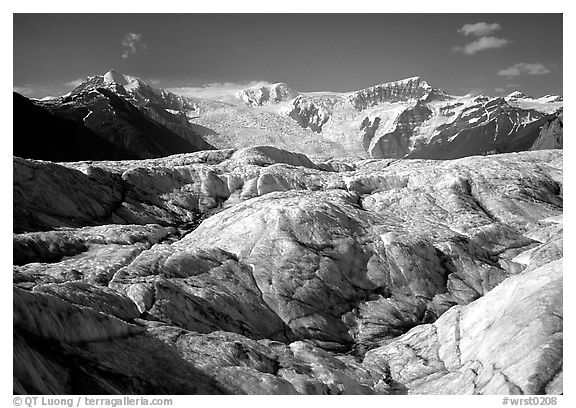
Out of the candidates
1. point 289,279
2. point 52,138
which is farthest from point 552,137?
point 289,279

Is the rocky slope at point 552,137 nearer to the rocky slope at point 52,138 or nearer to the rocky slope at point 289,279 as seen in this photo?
the rocky slope at point 289,279

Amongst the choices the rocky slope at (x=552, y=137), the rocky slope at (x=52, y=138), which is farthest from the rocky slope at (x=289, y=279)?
the rocky slope at (x=552, y=137)

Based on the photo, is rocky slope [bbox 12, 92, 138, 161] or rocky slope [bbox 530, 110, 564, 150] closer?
rocky slope [bbox 12, 92, 138, 161]

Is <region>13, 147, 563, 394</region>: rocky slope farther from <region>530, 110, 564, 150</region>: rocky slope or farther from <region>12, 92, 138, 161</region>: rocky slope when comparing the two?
<region>530, 110, 564, 150</region>: rocky slope

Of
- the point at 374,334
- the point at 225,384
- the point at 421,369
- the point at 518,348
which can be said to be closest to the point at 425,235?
the point at 374,334

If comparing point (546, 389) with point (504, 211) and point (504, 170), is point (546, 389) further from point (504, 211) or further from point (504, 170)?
point (504, 170)

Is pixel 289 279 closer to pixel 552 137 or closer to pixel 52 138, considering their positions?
pixel 52 138

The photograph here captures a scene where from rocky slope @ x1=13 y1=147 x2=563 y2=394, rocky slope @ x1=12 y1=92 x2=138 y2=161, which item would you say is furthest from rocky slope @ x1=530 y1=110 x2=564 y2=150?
rocky slope @ x1=12 y1=92 x2=138 y2=161

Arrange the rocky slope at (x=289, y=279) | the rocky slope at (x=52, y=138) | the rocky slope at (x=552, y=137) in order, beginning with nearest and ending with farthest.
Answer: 1. the rocky slope at (x=289, y=279)
2. the rocky slope at (x=52, y=138)
3. the rocky slope at (x=552, y=137)
